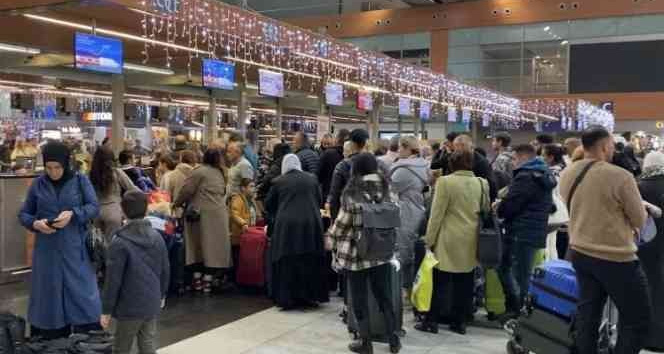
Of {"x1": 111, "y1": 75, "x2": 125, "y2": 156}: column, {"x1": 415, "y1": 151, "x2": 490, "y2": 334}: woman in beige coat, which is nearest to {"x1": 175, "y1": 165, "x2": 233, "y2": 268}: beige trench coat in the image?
{"x1": 415, "y1": 151, "x2": 490, "y2": 334}: woman in beige coat

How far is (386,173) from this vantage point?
4344 millimetres

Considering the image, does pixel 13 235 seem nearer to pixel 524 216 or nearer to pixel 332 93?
pixel 524 216

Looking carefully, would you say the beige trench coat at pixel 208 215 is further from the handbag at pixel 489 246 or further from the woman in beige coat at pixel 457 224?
the handbag at pixel 489 246

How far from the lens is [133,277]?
340cm

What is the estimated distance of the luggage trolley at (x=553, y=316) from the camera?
3.71 m

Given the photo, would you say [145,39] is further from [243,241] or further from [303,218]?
[303,218]

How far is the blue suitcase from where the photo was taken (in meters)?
3.73

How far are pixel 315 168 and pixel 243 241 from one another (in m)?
1.05

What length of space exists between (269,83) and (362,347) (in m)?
6.16

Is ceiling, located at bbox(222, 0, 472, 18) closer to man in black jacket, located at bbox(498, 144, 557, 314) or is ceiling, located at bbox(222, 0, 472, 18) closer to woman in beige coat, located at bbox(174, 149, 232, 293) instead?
woman in beige coat, located at bbox(174, 149, 232, 293)

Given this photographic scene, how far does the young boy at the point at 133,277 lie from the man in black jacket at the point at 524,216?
267 centimetres

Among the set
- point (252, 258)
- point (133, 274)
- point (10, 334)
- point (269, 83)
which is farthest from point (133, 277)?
point (269, 83)

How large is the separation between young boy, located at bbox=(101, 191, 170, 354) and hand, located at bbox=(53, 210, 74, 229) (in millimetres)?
737

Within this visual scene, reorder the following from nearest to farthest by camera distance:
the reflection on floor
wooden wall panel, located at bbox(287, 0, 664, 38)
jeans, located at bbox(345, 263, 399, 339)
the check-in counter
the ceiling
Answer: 1. jeans, located at bbox(345, 263, 399, 339)
2. the reflection on floor
3. the check-in counter
4. wooden wall panel, located at bbox(287, 0, 664, 38)
5. the ceiling
